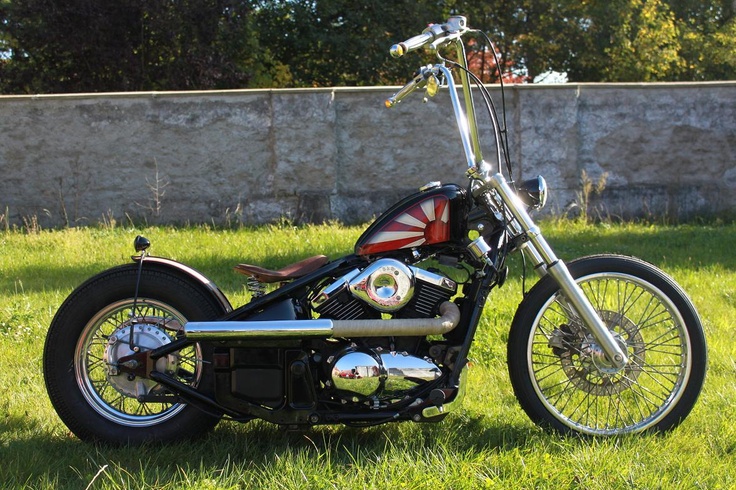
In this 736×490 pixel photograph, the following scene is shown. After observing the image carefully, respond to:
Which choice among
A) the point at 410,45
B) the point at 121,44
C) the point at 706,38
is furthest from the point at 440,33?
the point at 706,38

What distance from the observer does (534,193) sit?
3.53 metres

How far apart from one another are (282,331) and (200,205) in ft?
22.3

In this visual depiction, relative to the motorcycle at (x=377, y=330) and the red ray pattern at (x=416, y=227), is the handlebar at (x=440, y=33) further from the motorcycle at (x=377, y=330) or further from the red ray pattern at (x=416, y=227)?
the red ray pattern at (x=416, y=227)

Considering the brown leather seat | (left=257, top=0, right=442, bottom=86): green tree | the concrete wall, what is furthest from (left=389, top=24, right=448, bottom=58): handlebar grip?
(left=257, top=0, right=442, bottom=86): green tree

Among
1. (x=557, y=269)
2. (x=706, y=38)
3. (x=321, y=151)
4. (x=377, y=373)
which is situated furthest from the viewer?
(x=706, y=38)

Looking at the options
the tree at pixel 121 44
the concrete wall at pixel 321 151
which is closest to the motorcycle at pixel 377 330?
the concrete wall at pixel 321 151

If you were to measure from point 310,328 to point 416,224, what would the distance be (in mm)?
614

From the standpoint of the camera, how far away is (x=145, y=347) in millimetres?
3557

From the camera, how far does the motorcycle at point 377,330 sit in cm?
341

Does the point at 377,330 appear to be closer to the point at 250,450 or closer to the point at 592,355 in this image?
the point at 250,450

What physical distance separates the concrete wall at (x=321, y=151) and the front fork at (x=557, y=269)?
648 centimetres

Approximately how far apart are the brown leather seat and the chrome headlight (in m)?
0.92

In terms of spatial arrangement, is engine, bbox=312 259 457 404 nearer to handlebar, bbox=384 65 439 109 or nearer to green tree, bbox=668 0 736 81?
handlebar, bbox=384 65 439 109

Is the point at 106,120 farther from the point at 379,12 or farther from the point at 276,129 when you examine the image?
the point at 379,12
